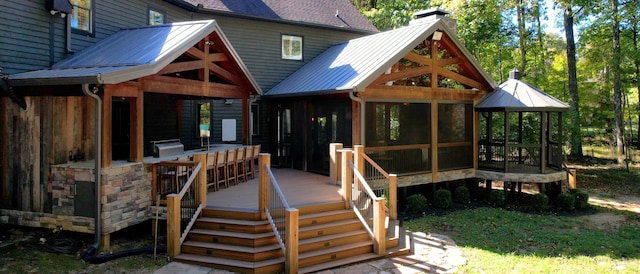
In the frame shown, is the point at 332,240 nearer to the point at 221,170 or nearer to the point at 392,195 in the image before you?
the point at 392,195

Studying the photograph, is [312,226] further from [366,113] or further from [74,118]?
[74,118]

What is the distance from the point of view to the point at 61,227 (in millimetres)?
7898

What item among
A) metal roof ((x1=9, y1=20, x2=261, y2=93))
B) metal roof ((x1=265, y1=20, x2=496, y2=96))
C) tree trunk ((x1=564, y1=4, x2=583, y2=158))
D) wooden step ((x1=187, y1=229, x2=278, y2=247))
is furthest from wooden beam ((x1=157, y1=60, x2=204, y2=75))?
tree trunk ((x1=564, y1=4, x2=583, y2=158))

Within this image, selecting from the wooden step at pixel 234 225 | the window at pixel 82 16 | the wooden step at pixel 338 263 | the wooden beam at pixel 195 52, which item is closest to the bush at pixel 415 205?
the wooden step at pixel 338 263

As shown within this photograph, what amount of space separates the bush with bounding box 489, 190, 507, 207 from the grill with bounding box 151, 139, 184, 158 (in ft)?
28.4

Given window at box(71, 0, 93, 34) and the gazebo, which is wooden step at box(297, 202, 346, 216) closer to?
the gazebo

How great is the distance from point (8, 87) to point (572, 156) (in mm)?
25069

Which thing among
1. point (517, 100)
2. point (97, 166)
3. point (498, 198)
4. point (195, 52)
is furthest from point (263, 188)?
point (517, 100)

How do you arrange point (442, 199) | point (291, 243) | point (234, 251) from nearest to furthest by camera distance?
point (291, 243) → point (234, 251) → point (442, 199)

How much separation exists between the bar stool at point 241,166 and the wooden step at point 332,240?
3.94 m

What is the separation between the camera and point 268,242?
24.0 ft

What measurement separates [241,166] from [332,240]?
15.2 ft

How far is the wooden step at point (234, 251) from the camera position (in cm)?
699

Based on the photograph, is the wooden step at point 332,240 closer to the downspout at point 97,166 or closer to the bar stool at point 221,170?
the bar stool at point 221,170
